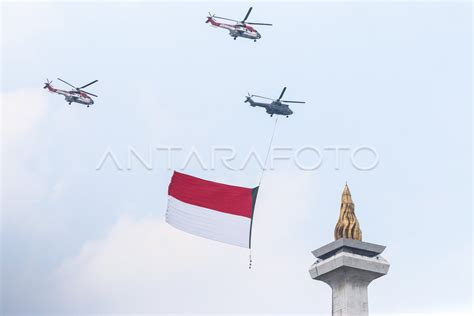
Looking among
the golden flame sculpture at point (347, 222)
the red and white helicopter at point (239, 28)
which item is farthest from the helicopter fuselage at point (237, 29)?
the golden flame sculpture at point (347, 222)

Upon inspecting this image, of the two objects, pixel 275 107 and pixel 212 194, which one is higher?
pixel 275 107

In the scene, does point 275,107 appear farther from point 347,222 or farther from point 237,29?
point 347,222

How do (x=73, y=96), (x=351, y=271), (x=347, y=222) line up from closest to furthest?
(x=351, y=271)
(x=347, y=222)
(x=73, y=96)

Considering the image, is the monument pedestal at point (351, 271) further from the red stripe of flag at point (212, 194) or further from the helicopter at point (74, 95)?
the helicopter at point (74, 95)

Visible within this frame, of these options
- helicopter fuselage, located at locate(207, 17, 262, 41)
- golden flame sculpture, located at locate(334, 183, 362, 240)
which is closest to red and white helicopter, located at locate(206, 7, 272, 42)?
helicopter fuselage, located at locate(207, 17, 262, 41)

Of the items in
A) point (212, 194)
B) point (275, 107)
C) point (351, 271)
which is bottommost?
point (351, 271)

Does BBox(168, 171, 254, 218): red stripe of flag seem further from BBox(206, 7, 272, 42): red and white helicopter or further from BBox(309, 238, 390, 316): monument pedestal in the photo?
BBox(206, 7, 272, 42): red and white helicopter

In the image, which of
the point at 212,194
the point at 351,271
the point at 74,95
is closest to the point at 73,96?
the point at 74,95
